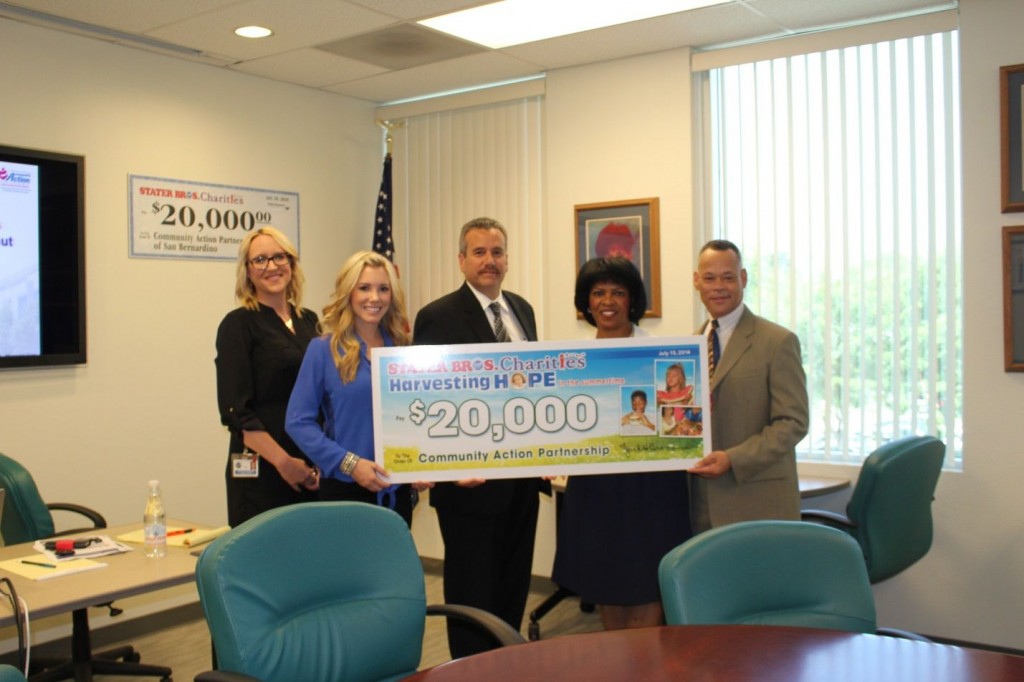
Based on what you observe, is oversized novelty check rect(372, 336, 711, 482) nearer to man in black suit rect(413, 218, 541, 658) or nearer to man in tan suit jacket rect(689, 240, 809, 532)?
man in tan suit jacket rect(689, 240, 809, 532)

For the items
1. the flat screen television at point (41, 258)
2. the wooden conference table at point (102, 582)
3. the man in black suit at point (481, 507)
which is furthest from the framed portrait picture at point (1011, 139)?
the flat screen television at point (41, 258)

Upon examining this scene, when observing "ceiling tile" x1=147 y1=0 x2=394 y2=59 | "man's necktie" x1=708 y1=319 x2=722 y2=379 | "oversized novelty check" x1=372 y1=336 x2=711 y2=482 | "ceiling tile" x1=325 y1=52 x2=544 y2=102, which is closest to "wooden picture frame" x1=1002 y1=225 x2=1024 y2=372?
"man's necktie" x1=708 y1=319 x2=722 y2=379

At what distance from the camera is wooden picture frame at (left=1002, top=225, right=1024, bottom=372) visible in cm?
406

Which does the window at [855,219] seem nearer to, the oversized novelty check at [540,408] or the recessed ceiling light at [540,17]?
the recessed ceiling light at [540,17]

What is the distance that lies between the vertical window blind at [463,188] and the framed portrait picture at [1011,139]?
250 centimetres

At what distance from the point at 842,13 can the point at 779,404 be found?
2425mm

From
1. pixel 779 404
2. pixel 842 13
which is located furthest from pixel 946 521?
pixel 842 13

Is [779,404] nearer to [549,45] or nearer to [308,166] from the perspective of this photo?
[549,45]

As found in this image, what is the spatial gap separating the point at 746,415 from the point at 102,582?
1998mm

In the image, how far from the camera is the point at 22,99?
169 inches

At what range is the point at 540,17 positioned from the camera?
14.7 feet

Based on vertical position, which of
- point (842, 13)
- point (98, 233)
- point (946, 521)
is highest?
point (842, 13)

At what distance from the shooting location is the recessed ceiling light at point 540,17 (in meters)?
4.30

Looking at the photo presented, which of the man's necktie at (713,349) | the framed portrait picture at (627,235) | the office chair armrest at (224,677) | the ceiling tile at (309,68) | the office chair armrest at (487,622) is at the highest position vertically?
the ceiling tile at (309,68)
